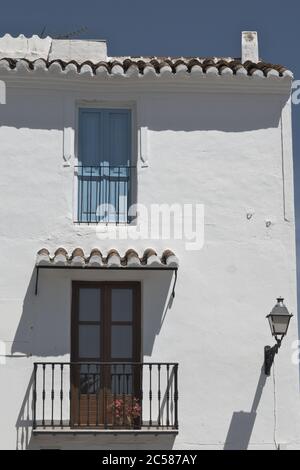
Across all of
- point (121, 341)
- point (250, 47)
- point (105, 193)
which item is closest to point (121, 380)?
point (121, 341)

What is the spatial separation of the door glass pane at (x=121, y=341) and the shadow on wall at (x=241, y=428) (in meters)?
1.63

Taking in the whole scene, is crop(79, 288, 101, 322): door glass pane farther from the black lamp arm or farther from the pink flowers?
the black lamp arm

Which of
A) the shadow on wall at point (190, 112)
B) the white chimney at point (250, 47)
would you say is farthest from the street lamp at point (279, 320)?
the white chimney at point (250, 47)

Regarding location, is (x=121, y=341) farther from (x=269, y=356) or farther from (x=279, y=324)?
(x=279, y=324)

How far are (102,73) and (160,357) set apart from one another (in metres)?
3.92

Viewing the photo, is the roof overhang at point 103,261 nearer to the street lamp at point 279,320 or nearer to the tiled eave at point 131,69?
the street lamp at point 279,320

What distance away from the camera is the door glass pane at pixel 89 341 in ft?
53.7

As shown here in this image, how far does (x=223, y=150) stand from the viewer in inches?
671

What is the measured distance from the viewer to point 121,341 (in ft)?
54.0

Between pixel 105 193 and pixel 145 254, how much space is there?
117 cm

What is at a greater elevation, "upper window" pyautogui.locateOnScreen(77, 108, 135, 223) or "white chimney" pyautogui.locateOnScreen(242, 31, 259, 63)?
"white chimney" pyautogui.locateOnScreen(242, 31, 259, 63)

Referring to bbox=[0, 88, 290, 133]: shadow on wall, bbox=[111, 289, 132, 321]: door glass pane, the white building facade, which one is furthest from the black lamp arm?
bbox=[0, 88, 290, 133]: shadow on wall

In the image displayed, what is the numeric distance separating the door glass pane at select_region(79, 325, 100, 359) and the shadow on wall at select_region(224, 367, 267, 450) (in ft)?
6.53

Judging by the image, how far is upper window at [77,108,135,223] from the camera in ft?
55.6
